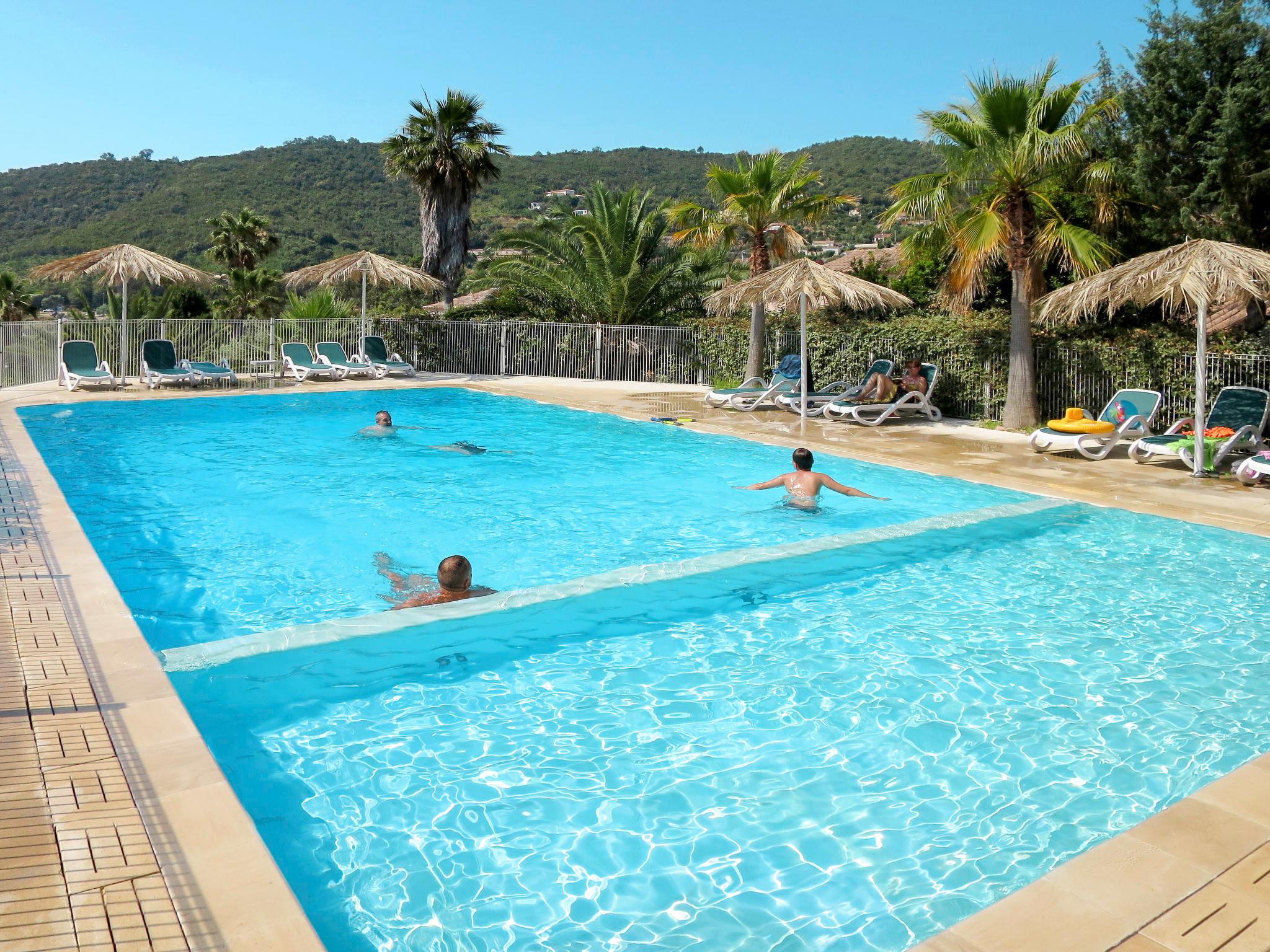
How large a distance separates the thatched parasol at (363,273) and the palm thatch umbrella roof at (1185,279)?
53.1 feet

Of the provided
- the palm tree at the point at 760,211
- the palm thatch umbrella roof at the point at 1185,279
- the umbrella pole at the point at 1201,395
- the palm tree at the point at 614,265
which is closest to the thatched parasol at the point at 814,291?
the palm thatch umbrella roof at the point at 1185,279

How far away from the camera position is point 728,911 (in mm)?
3586

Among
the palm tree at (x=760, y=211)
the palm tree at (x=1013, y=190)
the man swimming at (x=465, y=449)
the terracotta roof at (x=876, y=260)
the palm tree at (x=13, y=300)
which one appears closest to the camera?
the palm tree at (x=1013, y=190)

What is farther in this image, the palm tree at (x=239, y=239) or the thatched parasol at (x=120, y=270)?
the palm tree at (x=239, y=239)

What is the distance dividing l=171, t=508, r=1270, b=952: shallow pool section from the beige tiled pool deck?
1.59 ft

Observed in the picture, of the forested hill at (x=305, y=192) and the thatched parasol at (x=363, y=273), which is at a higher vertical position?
the forested hill at (x=305, y=192)

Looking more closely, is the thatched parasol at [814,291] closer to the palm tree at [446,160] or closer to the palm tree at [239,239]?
the palm tree at [446,160]

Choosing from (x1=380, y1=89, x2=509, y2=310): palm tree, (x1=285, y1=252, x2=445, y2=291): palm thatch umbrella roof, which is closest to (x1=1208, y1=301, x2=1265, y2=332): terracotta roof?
(x1=285, y1=252, x2=445, y2=291): palm thatch umbrella roof

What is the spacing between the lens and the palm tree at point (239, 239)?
38938 millimetres

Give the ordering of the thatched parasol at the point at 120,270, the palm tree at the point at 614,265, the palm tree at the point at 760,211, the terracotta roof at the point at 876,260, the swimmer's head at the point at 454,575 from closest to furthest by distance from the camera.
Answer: the swimmer's head at the point at 454,575
the palm tree at the point at 760,211
the thatched parasol at the point at 120,270
the terracotta roof at the point at 876,260
the palm tree at the point at 614,265

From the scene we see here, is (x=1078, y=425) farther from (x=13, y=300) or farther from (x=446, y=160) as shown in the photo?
(x=13, y=300)

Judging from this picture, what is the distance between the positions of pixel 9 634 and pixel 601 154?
200 feet

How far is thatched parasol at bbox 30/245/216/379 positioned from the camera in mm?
20203

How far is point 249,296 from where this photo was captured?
123ft
